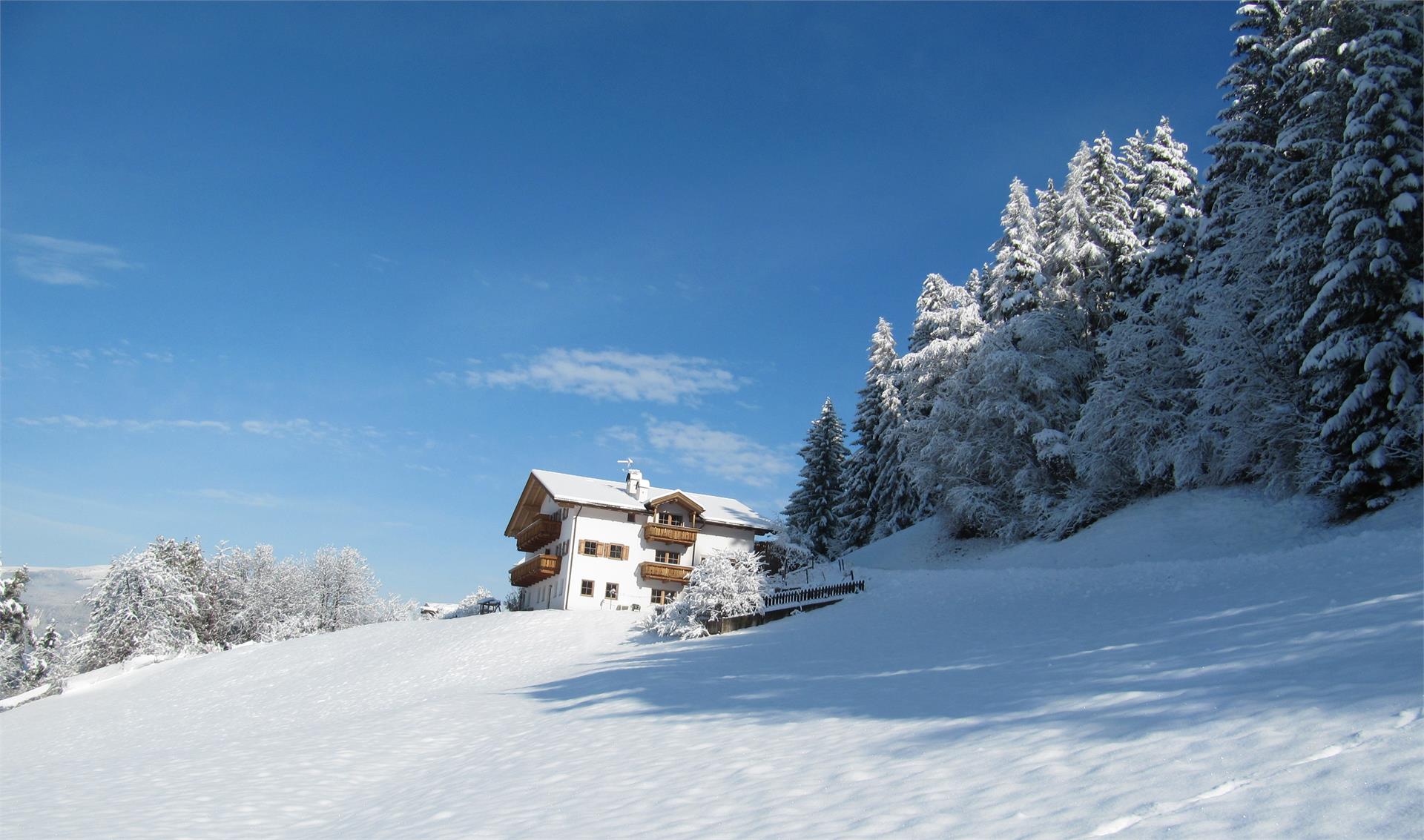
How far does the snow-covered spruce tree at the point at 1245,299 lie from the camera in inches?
1167

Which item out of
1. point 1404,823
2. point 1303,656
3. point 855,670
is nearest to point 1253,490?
point 855,670

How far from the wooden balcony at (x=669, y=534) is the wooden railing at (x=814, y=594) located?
51.9 ft

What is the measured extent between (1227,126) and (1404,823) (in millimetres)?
36298

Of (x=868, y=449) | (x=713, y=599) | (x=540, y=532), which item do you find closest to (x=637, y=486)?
(x=540, y=532)

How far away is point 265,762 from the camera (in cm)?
1706

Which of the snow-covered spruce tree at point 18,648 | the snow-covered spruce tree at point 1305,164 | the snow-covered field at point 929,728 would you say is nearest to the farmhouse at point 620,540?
the snow-covered field at point 929,728

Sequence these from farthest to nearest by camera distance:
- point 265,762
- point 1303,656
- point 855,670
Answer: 1. point 855,670
2. point 265,762
3. point 1303,656

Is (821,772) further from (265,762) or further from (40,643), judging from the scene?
(40,643)

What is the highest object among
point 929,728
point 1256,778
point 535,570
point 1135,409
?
point 1135,409

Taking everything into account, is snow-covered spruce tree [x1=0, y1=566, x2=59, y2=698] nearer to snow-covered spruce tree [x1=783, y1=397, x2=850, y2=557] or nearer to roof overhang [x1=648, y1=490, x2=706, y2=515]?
roof overhang [x1=648, y1=490, x2=706, y2=515]

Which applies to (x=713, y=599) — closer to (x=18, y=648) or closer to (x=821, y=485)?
(x=821, y=485)

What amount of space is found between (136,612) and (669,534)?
3979 centimetres

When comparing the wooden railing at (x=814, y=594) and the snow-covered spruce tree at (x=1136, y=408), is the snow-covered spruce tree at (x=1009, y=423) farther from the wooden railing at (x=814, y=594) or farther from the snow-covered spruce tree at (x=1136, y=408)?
the wooden railing at (x=814, y=594)

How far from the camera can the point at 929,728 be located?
11898mm
